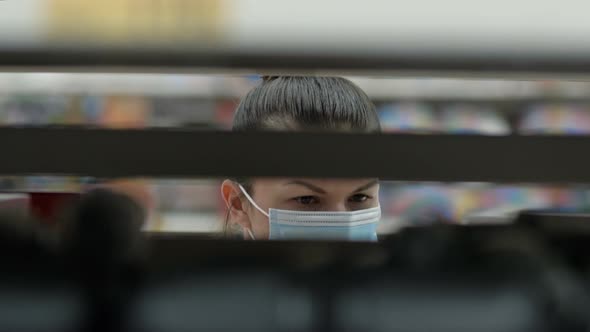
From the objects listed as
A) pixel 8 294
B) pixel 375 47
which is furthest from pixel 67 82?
pixel 375 47

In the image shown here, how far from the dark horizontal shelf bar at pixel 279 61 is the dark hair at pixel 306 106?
0.30ft

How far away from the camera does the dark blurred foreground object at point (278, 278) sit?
3.40 ft

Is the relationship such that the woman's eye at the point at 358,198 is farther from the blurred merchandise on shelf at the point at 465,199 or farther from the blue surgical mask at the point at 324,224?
the blurred merchandise on shelf at the point at 465,199

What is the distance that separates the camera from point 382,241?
105 cm

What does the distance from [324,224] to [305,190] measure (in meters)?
0.11

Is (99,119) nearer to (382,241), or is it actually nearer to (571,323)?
(382,241)

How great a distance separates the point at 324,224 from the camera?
1.37 m

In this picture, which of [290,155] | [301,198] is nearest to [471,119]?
[290,155]

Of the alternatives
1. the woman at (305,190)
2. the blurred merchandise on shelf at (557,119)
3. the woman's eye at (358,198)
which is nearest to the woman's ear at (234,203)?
the woman at (305,190)

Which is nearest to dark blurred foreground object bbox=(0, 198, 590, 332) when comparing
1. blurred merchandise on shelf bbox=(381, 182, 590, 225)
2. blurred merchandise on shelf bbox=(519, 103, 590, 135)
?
blurred merchandise on shelf bbox=(381, 182, 590, 225)

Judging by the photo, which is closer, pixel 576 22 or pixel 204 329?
pixel 576 22

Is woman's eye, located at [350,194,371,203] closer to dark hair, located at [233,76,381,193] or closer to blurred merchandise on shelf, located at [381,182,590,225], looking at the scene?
dark hair, located at [233,76,381,193]

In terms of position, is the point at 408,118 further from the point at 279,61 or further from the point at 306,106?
the point at 306,106

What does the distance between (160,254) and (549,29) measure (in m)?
0.67
